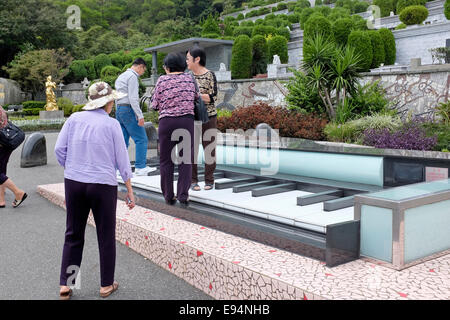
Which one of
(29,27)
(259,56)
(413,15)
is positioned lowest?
(259,56)

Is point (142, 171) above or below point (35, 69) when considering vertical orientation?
below

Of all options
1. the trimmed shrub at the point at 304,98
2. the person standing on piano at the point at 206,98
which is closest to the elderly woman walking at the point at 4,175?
the person standing on piano at the point at 206,98

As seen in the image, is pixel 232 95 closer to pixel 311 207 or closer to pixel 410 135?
pixel 410 135

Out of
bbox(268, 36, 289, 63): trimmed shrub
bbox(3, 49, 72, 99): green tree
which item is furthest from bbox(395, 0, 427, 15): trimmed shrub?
bbox(3, 49, 72, 99): green tree

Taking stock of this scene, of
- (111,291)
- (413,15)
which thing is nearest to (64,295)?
(111,291)

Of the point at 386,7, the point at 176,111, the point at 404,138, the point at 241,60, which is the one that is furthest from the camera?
the point at 386,7

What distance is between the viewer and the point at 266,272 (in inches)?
114

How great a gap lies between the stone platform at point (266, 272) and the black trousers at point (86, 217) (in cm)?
67

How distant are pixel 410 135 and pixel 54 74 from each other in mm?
34534

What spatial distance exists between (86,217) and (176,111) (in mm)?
1618

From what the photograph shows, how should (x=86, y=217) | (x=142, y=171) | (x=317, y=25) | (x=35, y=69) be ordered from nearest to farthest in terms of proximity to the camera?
(x=86, y=217) → (x=142, y=171) → (x=317, y=25) → (x=35, y=69)

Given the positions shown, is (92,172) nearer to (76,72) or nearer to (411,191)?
(411,191)

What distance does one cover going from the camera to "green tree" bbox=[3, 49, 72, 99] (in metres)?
35.4

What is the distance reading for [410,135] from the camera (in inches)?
319
